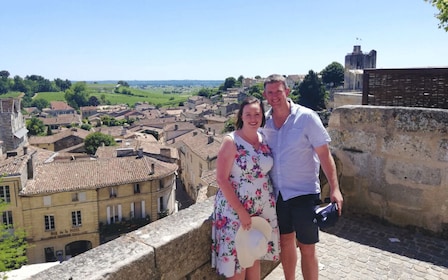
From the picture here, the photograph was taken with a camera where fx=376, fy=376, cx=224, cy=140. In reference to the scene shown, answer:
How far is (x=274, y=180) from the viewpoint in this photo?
3.07 meters

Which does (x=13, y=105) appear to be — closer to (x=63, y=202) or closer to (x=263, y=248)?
(x=63, y=202)

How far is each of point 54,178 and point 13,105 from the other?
37.2 meters

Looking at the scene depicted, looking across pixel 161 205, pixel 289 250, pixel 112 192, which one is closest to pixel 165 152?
pixel 161 205

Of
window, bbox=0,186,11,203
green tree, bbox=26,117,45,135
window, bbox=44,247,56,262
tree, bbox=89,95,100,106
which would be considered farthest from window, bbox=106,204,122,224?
tree, bbox=89,95,100,106

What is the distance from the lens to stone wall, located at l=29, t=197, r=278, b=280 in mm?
2256

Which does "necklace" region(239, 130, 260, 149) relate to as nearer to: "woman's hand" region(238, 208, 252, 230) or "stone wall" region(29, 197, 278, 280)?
"woman's hand" region(238, 208, 252, 230)

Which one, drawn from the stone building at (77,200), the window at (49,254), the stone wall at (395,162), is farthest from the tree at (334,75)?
the stone wall at (395,162)

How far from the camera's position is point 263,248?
A: 2.80m

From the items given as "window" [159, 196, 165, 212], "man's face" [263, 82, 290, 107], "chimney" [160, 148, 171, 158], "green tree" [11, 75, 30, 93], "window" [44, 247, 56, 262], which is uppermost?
"green tree" [11, 75, 30, 93]

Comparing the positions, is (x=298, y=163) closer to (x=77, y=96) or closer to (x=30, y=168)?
(x=30, y=168)

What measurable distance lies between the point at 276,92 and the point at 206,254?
143 centimetres

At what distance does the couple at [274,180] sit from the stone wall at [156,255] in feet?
0.49

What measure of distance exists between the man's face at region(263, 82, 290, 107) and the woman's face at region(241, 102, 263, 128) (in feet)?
0.79

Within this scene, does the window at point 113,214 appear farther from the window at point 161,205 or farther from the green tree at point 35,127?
the green tree at point 35,127
